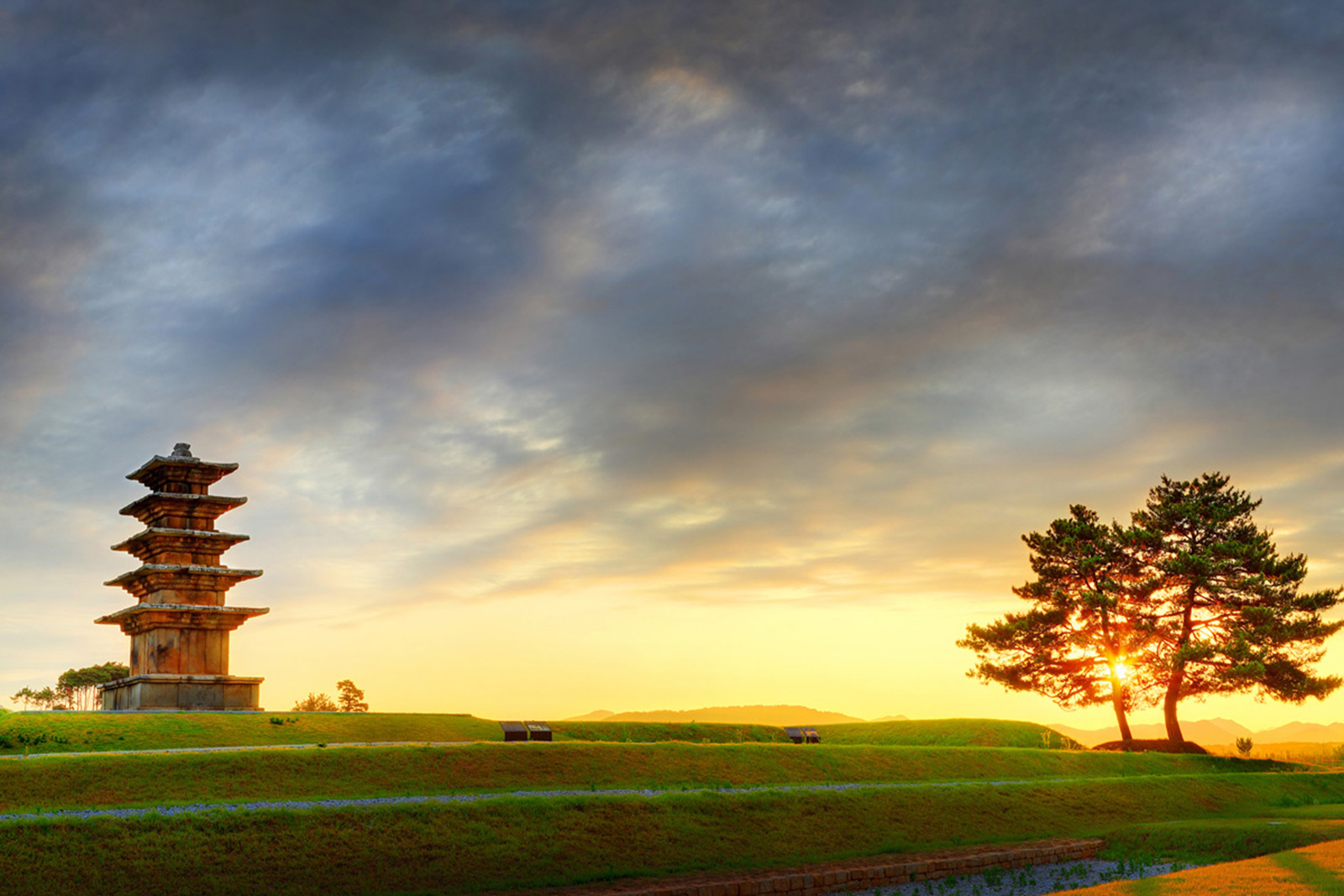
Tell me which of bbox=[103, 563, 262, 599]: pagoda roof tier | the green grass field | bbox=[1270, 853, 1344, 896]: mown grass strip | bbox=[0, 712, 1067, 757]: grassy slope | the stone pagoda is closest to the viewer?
bbox=[1270, 853, 1344, 896]: mown grass strip

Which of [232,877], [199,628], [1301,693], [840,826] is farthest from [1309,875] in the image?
[199,628]

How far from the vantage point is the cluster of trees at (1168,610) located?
49.9 meters

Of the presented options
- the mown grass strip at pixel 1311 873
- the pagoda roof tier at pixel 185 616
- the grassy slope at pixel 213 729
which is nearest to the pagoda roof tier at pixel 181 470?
the pagoda roof tier at pixel 185 616

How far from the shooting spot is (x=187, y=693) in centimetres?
4641

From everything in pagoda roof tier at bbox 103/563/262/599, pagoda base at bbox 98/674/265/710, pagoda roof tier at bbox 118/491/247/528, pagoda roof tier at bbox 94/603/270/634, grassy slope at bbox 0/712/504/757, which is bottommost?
grassy slope at bbox 0/712/504/757

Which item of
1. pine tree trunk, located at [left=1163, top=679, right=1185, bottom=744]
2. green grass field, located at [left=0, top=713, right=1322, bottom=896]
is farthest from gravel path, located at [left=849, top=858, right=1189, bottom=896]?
pine tree trunk, located at [left=1163, top=679, right=1185, bottom=744]

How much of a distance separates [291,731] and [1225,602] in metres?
42.0

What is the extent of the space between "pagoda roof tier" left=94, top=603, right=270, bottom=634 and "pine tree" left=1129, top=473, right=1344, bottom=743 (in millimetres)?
41873

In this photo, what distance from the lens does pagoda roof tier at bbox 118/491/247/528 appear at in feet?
161

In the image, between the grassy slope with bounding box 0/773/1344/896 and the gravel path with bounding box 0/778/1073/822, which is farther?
the gravel path with bounding box 0/778/1073/822

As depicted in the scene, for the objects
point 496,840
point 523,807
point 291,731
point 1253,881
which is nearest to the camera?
point 1253,881

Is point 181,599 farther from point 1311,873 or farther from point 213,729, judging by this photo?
point 1311,873

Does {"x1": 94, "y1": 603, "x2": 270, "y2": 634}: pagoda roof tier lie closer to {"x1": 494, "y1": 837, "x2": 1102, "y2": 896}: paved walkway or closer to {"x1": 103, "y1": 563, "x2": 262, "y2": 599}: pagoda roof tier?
{"x1": 103, "y1": 563, "x2": 262, "y2": 599}: pagoda roof tier

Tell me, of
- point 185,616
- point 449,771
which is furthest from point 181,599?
point 449,771
